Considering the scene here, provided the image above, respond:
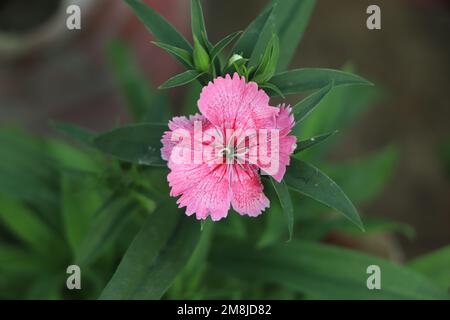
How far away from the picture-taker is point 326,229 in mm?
1073

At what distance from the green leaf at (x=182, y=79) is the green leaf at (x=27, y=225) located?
582mm

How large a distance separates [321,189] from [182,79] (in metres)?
0.18

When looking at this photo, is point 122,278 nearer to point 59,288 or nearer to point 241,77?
point 241,77

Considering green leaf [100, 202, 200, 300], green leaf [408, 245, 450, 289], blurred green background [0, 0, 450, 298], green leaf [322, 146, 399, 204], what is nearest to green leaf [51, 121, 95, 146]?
blurred green background [0, 0, 450, 298]

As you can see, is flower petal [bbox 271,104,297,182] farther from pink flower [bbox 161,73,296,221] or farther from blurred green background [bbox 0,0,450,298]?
blurred green background [bbox 0,0,450,298]

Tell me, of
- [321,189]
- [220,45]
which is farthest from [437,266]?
[220,45]

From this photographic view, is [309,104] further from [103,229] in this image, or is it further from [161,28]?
[103,229]

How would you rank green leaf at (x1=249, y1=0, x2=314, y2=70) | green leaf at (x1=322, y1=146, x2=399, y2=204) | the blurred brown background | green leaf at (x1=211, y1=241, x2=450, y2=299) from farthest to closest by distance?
the blurred brown background
green leaf at (x1=322, y1=146, x2=399, y2=204)
green leaf at (x1=211, y1=241, x2=450, y2=299)
green leaf at (x1=249, y1=0, x2=314, y2=70)

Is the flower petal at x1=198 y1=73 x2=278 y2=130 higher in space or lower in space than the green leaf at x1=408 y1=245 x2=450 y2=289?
higher

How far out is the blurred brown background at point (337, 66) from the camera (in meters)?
1.39

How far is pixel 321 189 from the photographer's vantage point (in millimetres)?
Answer: 635

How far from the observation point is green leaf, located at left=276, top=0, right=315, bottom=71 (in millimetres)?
776

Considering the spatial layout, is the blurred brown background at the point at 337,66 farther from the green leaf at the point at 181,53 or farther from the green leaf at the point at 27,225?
the green leaf at the point at 181,53

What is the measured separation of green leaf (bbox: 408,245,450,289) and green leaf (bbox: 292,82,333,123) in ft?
1.72
